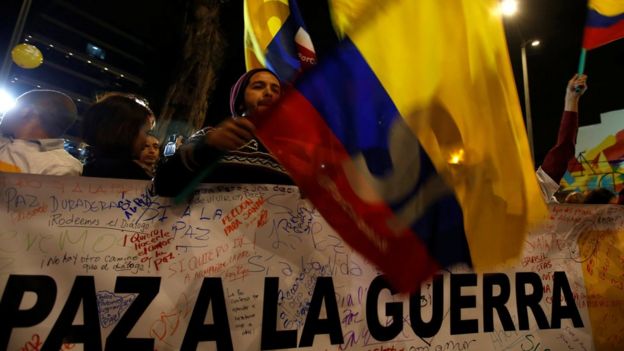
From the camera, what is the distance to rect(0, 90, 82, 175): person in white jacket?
7.13 feet

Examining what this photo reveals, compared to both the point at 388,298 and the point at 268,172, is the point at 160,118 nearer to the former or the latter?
the point at 268,172

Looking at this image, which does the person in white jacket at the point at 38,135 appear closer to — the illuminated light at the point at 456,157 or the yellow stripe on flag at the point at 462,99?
the yellow stripe on flag at the point at 462,99

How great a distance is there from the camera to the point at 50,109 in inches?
99.6

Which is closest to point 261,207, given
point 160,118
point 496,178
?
point 496,178

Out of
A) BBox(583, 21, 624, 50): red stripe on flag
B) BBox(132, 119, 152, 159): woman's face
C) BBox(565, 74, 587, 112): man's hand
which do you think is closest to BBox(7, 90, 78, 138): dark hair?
BBox(132, 119, 152, 159): woman's face

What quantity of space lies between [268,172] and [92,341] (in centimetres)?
95

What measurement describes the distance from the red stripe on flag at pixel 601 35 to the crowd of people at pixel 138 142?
0.77 feet

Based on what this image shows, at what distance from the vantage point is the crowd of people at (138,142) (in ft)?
5.17

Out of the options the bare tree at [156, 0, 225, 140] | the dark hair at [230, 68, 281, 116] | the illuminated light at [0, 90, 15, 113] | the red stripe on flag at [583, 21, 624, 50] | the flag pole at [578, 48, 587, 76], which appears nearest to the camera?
the dark hair at [230, 68, 281, 116]

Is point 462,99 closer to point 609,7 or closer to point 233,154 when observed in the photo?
point 233,154

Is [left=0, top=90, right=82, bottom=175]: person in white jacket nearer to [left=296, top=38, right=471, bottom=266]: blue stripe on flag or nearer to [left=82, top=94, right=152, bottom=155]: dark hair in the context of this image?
[left=82, top=94, right=152, bottom=155]: dark hair

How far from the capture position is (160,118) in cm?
555

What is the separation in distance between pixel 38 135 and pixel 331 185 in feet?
6.24

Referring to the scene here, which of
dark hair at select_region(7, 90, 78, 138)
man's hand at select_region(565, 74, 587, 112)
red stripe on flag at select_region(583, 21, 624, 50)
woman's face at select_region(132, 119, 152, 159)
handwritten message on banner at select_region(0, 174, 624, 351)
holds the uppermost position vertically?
red stripe on flag at select_region(583, 21, 624, 50)
